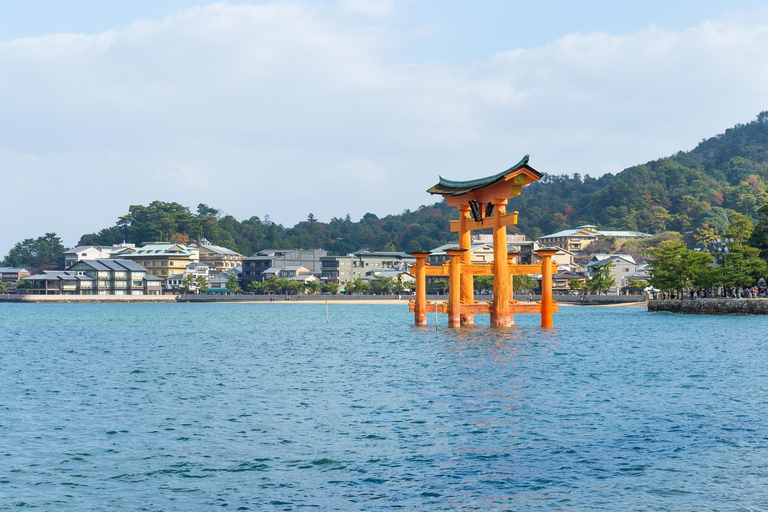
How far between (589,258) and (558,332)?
106 metres

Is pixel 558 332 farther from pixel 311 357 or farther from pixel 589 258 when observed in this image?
pixel 589 258

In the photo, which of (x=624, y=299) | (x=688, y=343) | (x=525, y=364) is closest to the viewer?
(x=525, y=364)

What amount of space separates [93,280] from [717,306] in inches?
4311

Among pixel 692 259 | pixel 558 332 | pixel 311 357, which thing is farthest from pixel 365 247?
pixel 311 357

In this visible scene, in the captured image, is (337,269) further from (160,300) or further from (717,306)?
(717,306)

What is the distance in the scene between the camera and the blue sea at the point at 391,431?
13.2 meters

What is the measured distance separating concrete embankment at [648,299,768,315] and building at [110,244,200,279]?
10323cm

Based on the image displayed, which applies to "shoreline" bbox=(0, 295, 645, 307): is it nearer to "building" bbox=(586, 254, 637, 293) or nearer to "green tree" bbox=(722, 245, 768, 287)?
"building" bbox=(586, 254, 637, 293)

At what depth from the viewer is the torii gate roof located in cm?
4191

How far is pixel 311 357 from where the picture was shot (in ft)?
120

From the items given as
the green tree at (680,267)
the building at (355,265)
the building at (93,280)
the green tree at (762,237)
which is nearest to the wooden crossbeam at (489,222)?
the green tree at (680,267)

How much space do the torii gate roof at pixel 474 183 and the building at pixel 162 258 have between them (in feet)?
380

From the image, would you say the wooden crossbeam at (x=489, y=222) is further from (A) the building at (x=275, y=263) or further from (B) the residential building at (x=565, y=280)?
(A) the building at (x=275, y=263)

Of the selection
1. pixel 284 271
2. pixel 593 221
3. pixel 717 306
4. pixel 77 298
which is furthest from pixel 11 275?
pixel 717 306
